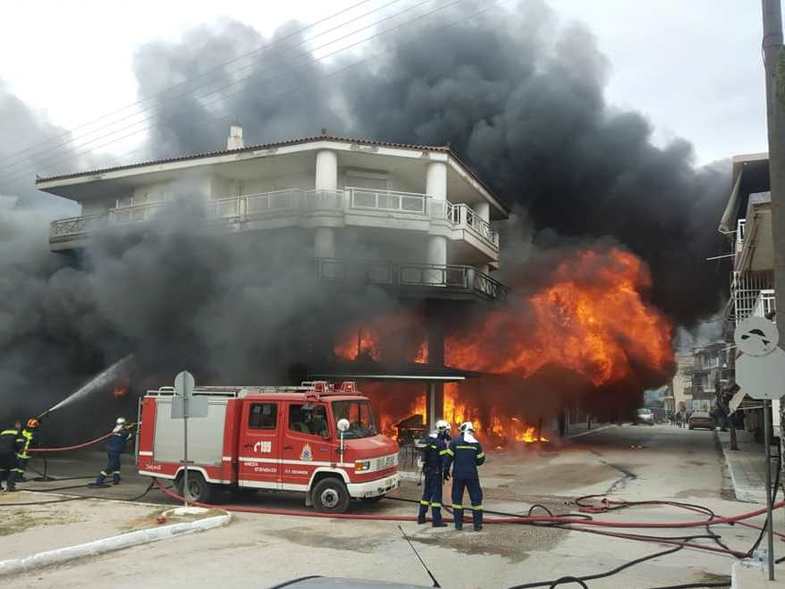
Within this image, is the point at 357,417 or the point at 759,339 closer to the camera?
the point at 759,339

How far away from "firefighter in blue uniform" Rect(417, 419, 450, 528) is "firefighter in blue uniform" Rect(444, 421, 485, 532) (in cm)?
27

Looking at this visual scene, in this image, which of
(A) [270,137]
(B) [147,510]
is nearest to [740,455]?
(B) [147,510]

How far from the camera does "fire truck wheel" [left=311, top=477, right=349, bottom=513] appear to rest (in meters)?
10.4

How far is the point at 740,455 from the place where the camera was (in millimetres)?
20078

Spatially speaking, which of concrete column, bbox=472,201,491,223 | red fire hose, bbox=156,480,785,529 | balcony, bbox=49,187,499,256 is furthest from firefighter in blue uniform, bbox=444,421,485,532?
concrete column, bbox=472,201,491,223

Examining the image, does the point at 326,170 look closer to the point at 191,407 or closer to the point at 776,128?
the point at 191,407

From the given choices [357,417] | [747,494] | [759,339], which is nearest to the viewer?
[759,339]

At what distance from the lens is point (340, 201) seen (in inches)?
899

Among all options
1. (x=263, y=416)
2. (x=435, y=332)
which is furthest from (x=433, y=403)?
(x=263, y=416)

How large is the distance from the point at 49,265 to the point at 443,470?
19282 millimetres

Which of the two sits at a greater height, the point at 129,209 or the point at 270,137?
the point at 270,137

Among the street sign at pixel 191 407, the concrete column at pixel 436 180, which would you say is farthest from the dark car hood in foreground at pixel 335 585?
the concrete column at pixel 436 180

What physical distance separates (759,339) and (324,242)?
17173 millimetres

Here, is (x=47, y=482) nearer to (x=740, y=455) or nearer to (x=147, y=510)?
(x=147, y=510)
